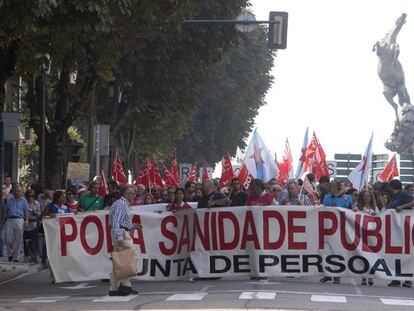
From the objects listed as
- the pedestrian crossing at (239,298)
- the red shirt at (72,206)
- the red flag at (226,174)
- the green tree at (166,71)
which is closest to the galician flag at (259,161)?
the red flag at (226,174)

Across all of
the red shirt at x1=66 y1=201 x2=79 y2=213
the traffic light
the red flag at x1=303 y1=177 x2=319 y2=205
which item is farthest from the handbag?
the traffic light

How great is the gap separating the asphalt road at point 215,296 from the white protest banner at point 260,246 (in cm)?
23

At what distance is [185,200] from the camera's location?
24.5 m

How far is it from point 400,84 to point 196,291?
3427 inches

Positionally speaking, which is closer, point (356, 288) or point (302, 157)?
point (356, 288)

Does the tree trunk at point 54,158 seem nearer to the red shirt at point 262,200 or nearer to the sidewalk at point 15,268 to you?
the sidewalk at point 15,268

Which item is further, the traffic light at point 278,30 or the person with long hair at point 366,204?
the traffic light at point 278,30

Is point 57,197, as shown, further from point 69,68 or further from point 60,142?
point 60,142

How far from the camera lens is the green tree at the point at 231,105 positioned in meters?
67.7

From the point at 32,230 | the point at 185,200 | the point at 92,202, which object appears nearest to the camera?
the point at 185,200

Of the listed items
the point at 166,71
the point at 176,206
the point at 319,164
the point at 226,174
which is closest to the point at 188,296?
the point at 176,206

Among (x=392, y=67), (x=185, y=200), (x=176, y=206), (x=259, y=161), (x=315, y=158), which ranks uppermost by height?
(x=392, y=67)

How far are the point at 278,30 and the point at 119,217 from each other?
1178cm

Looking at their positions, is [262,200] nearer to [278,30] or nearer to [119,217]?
[119,217]
